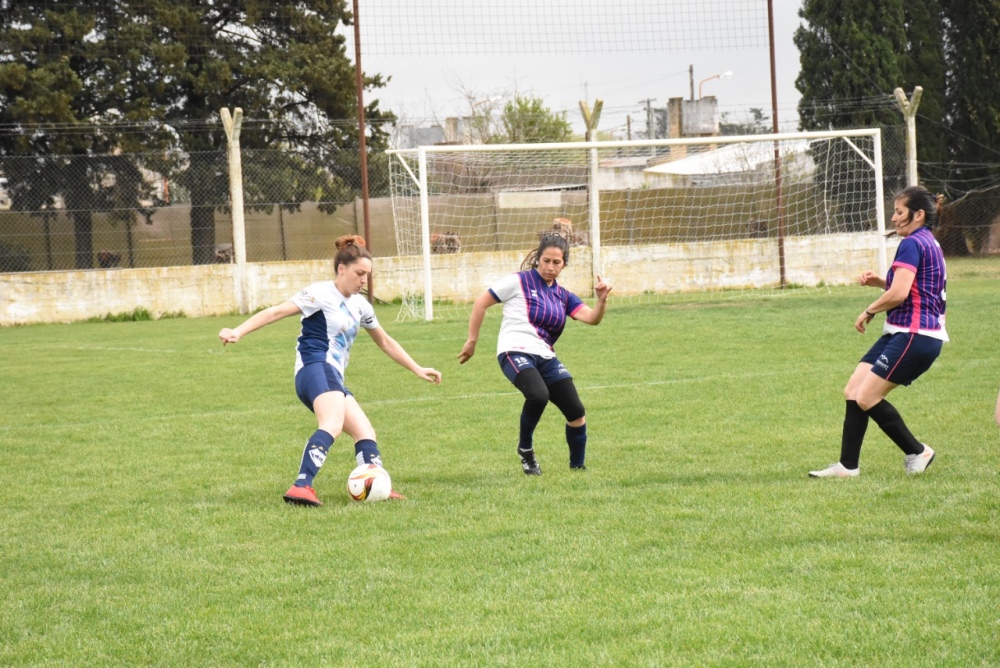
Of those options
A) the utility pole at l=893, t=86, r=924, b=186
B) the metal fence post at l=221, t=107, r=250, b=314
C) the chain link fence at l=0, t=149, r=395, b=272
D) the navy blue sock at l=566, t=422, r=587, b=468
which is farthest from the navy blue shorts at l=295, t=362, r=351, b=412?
the utility pole at l=893, t=86, r=924, b=186

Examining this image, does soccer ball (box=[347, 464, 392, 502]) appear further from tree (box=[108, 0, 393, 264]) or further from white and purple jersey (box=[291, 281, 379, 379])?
tree (box=[108, 0, 393, 264])

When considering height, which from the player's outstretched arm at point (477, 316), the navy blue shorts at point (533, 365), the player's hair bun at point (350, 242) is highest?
the player's hair bun at point (350, 242)

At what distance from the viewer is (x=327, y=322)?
707 cm

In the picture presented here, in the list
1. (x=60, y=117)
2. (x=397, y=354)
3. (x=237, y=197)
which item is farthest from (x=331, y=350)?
(x=60, y=117)

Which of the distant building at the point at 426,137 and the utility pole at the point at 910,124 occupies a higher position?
the distant building at the point at 426,137

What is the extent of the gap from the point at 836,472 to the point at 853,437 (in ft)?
0.78

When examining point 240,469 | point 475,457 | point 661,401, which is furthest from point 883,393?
point 240,469

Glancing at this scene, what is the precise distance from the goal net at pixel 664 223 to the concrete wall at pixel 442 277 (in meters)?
0.03

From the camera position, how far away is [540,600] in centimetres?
468

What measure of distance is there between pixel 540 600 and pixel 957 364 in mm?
8655

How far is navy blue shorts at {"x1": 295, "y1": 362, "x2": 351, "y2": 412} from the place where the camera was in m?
7.00

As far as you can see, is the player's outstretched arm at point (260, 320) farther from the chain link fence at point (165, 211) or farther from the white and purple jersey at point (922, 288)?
the chain link fence at point (165, 211)

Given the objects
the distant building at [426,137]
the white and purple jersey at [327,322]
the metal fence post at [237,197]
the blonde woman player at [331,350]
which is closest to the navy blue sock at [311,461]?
the blonde woman player at [331,350]

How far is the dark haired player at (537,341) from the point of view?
25.0 ft
